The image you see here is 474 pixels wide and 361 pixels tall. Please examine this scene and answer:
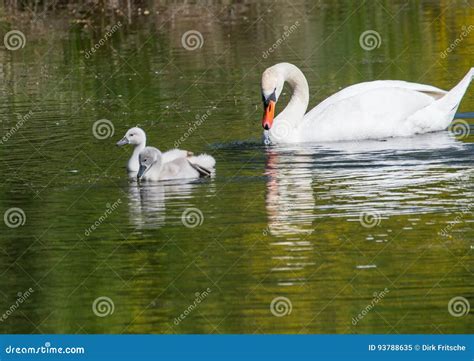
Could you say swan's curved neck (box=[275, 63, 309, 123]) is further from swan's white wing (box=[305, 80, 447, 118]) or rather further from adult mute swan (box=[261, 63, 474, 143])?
swan's white wing (box=[305, 80, 447, 118])

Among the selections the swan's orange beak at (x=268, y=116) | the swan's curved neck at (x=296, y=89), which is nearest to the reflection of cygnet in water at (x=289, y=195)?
the swan's orange beak at (x=268, y=116)

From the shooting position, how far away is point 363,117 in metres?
16.8

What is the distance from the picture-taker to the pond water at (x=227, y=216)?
9.93 metres

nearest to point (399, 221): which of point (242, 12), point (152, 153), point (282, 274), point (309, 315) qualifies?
point (282, 274)

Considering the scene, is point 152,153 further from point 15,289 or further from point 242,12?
point 242,12

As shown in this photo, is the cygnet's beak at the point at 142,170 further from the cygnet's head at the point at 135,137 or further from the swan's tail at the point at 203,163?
the cygnet's head at the point at 135,137

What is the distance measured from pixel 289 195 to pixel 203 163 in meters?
1.57

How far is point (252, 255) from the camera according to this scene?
36.7ft

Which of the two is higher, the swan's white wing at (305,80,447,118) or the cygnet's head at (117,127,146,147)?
the swan's white wing at (305,80,447,118)

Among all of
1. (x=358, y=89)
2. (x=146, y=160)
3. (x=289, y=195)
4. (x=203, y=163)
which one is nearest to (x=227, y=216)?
(x=289, y=195)

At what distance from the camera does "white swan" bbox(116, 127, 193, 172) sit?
15008 mm

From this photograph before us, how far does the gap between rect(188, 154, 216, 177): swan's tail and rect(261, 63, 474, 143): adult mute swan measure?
6.44ft

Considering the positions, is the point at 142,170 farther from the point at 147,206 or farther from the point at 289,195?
the point at 289,195

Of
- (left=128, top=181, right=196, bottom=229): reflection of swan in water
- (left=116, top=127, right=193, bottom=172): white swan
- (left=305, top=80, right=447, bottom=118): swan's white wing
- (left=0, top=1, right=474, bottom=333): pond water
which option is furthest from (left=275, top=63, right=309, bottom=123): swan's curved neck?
(left=128, top=181, right=196, bottom=229): reflection of swan in water
